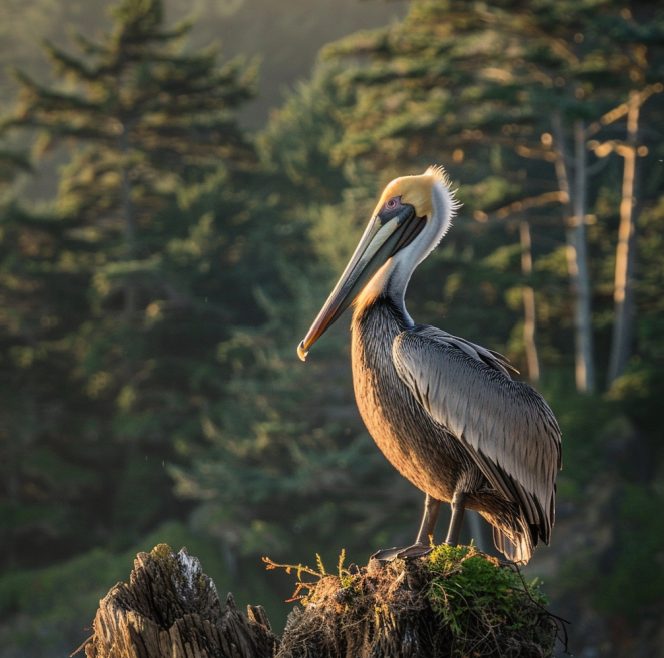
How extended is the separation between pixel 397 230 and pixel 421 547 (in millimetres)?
1836

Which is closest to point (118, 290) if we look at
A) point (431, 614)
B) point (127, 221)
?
point (127, 221)

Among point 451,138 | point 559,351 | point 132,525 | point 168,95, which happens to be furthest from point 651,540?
point 168,95

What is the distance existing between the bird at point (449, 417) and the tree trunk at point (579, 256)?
17.9 metres

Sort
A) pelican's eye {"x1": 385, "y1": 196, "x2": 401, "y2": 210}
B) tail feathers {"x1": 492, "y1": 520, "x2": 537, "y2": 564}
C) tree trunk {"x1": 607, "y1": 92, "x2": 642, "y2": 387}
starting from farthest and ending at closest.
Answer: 1. tree trunk {"x1": 607, "y1": 92, "x2": 642, "y2": 387}
2. pelican's eye {"x1": 385, "y1": 196, "x2": 401, "y2": 210}
3. tail feathers {"x1": 492, "y1": 520, "x2": 537, "y2": 564}

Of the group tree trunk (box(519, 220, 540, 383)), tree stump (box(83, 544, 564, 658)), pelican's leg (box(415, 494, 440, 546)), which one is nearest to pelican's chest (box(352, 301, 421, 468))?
pelican's leg (box(415, 494, 440, 546))

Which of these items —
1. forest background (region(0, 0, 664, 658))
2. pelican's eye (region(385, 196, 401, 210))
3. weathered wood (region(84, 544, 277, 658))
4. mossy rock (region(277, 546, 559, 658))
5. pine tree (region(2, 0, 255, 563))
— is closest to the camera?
mossy rock (region(277, 546, 559, 658))

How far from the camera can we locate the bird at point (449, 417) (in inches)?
239

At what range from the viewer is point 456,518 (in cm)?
592

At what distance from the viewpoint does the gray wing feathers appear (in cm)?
604

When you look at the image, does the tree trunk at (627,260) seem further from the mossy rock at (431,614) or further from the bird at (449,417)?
the mossy rock at (431,614)

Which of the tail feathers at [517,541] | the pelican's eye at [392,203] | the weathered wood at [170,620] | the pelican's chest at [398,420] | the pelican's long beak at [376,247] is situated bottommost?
the weathered wood at [170,620]

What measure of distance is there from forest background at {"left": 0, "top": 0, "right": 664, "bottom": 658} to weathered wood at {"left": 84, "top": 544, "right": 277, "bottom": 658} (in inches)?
615

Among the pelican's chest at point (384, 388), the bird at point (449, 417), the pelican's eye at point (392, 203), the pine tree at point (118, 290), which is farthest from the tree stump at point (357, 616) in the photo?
the pine tree at point (118, 290)

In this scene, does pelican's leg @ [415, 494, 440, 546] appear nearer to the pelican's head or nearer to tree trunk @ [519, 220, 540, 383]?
the pelican's head
